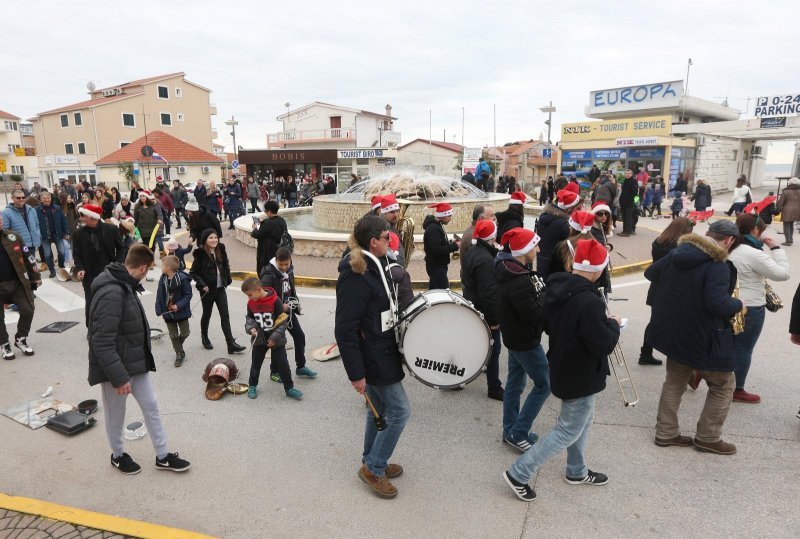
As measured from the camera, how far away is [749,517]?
3201mm

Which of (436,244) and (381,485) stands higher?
(436,244)

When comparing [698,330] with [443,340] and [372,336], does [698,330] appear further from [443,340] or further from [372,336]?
[372,336]

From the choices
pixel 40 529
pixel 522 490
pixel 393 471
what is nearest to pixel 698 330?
pixel 522 490

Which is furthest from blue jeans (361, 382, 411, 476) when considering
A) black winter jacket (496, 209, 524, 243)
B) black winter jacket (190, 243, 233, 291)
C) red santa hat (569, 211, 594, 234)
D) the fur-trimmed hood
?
black winter jacket (190, 243, 233, 291)

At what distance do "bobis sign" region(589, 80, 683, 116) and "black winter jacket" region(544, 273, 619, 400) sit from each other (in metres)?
35.9

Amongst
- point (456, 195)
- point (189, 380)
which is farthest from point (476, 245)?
point (456, 195)

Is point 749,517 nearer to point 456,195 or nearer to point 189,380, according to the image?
point 189,380

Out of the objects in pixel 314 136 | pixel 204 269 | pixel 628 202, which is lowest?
pixel 204 269

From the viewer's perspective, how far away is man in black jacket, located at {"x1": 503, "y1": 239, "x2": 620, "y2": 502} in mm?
3139

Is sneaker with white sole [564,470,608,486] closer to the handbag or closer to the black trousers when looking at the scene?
the handbag

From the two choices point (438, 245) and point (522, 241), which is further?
point (438, 245)

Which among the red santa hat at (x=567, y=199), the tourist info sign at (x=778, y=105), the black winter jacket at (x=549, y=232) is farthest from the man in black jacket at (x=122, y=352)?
the tourist info sign at (x=778, y=105)

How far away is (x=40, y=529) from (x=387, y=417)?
2318 mm

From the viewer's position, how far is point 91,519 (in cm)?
329
